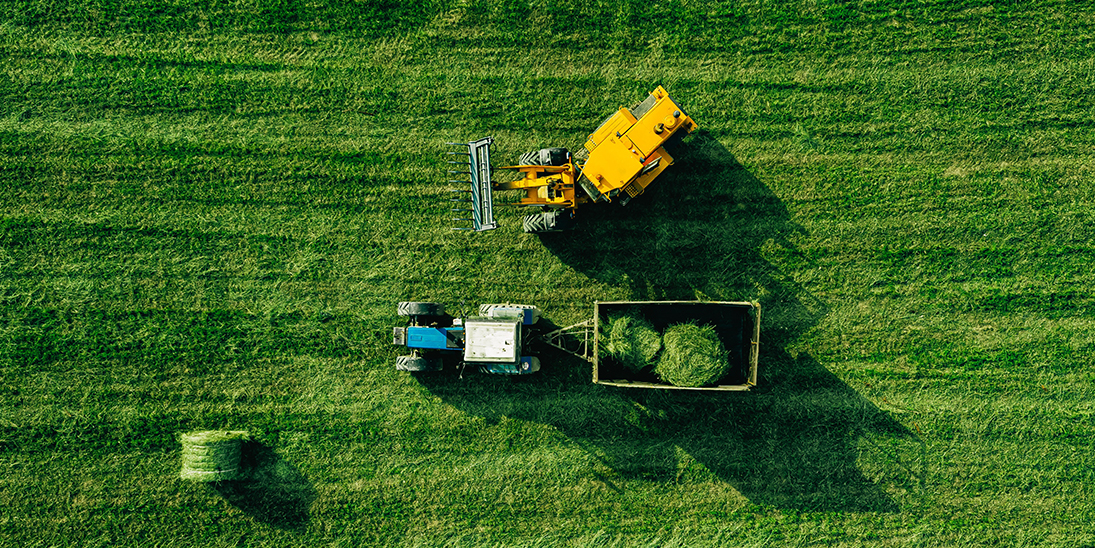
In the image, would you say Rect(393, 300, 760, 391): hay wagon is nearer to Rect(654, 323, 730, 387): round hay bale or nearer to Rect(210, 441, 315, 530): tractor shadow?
Rect(654, 323, 730, 387): round hay bale

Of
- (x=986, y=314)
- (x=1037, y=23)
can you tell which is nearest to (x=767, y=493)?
(x=986, y=314)

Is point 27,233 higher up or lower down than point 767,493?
higher up

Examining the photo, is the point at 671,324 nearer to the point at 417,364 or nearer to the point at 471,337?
the point at 471,337

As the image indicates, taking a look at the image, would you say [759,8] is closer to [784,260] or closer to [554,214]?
[784,260]

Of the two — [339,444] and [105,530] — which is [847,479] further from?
[105,530]

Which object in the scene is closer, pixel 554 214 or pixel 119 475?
pixel 554 214

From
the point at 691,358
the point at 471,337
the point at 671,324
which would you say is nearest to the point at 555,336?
the point at 471,337

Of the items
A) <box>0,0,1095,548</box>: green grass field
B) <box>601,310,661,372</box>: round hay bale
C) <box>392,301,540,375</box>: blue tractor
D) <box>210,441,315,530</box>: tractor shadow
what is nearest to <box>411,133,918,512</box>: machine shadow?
<box>0,0,1095,548</box>: green grass field

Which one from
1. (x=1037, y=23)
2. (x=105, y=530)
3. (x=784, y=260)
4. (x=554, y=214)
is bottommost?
(x=105, y=530)
